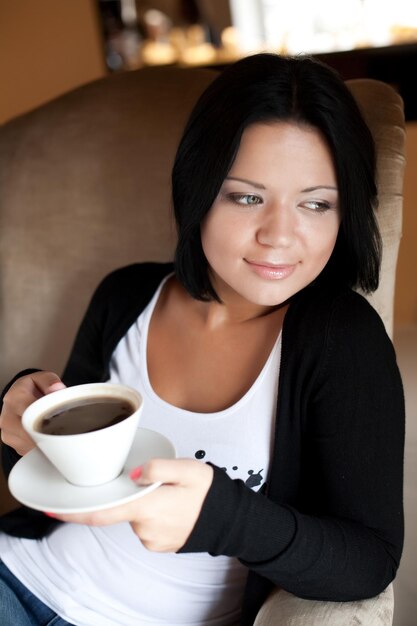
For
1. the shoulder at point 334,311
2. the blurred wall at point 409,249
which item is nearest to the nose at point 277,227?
the shoulder at point 334,311

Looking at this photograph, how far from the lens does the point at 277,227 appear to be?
3.09 ft

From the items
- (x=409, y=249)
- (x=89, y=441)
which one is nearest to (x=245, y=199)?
(x=89, y=441)

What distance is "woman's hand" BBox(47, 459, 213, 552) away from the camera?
72cm

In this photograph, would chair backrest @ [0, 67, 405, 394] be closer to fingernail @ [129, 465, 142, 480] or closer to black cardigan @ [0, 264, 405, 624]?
black cardigan @ [0, 264, 405, 624]

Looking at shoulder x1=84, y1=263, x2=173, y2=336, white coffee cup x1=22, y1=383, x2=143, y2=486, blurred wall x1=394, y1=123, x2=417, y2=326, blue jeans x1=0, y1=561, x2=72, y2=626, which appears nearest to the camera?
white coffee cup x1=22, y1=383, x2=143, y2=486

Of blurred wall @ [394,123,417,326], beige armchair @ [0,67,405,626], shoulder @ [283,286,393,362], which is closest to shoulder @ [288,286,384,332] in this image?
shoulder @ [283,286,393,362]

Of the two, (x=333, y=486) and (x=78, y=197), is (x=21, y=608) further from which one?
(x=78, y=197)

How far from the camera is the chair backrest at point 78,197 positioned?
1432mm

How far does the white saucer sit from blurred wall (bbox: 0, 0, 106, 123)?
7.25 ft

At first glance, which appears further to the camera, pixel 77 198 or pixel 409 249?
pixel 409 249

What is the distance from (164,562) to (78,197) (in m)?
0.71

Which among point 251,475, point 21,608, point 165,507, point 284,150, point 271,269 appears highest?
point 284,150

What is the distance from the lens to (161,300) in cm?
121

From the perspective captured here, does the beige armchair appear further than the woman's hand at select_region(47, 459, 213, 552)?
Yes
